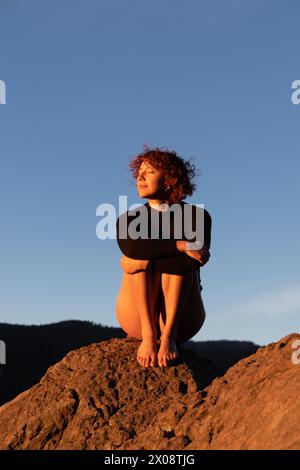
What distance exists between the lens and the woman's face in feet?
18.4

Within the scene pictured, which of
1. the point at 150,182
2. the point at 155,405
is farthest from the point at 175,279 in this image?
the point at 155,405

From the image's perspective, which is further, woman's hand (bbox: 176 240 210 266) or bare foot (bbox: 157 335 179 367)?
bare foot (bbox: 157 335 179 367)

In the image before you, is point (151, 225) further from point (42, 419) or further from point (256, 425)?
point (256, 425)

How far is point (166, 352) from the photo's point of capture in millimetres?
5480

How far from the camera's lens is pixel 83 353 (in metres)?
5.95

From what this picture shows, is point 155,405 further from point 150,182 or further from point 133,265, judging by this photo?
point 150,182

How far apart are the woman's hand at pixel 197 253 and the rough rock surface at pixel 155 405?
3.17 feet

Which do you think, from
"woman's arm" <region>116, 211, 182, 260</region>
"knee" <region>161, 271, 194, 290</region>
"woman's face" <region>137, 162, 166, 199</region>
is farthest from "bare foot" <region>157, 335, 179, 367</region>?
"woman's face" <region>137, 162, 166, 199</region>

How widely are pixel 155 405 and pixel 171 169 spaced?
2104mm

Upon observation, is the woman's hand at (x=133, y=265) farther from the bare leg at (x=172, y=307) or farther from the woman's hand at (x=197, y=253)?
the woman's hand at (x=197, y=253)

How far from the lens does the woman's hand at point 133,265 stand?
5.43 meters

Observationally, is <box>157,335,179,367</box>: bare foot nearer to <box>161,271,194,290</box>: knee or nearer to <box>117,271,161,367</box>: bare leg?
<box>117,271,161,367</box>: bare leg

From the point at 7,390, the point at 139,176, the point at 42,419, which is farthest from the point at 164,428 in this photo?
the point at 7,390

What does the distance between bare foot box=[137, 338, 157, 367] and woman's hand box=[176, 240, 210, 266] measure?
32.7 inches
